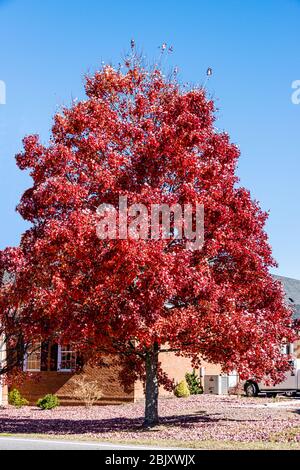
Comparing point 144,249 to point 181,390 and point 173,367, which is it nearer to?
point 181,390

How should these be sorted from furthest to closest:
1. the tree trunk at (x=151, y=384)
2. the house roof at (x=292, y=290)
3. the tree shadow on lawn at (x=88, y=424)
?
the house roof at (x=292, y=290), the tree trunk at (x=151, y=384), the tree shadow on lawn at (x=88, y=424)

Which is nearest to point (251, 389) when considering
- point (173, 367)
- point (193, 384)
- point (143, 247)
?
point (193, 384)

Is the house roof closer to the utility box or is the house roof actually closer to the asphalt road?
the utility box

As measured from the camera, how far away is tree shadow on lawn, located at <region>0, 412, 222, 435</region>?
18.7m

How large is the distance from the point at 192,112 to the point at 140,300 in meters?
5.65

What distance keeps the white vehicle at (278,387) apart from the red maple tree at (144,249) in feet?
44.9

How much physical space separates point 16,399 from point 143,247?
58.6 feet

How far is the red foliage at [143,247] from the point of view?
16.5 meters

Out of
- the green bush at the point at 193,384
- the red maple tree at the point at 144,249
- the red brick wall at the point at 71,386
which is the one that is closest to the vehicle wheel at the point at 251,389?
the green bush at the point at 193,384

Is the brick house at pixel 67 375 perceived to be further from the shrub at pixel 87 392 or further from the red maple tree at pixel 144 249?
the red maple tree at pixel 144 249

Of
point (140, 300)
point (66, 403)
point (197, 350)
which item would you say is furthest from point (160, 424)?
point (66, 403)

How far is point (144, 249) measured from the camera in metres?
16.0

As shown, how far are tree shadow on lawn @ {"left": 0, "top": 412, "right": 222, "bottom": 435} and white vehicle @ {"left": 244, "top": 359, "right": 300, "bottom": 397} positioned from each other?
10.0 metres

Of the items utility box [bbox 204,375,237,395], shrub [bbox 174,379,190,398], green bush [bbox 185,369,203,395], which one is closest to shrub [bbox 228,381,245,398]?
utility box [bbox 204,375,237,395]
